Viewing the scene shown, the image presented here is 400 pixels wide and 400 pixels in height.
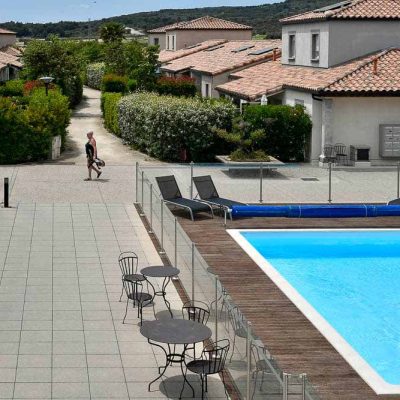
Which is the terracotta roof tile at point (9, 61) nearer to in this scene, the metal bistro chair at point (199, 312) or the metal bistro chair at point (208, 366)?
the metal bistro chair at point (199, 312)

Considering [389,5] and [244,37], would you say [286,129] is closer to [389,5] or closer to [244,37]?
[389,5]

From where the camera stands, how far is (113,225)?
858 inches

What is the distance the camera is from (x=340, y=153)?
32.3 meters

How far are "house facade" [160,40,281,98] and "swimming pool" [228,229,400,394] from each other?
27.2 metres

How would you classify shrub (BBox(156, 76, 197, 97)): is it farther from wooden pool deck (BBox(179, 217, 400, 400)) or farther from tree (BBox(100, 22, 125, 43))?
tree (BBox(100, 22, 125, 43))

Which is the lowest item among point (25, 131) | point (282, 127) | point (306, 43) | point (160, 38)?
point (25, 131)

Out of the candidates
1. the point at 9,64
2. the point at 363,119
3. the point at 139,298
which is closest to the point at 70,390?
the point at 139,298

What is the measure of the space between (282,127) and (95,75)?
51.4 metres

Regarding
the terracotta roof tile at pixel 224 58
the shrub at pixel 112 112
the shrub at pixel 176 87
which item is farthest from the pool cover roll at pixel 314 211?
the shrub at pixel 176 87

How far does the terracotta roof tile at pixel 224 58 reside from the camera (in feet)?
163

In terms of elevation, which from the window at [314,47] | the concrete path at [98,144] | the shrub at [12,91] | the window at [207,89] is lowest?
the concrete path at [98,144]

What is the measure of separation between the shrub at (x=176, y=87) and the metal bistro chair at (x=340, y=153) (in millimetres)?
20884

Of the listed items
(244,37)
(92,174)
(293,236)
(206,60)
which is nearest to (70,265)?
(293,236)

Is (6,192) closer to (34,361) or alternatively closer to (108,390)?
(34,361)
